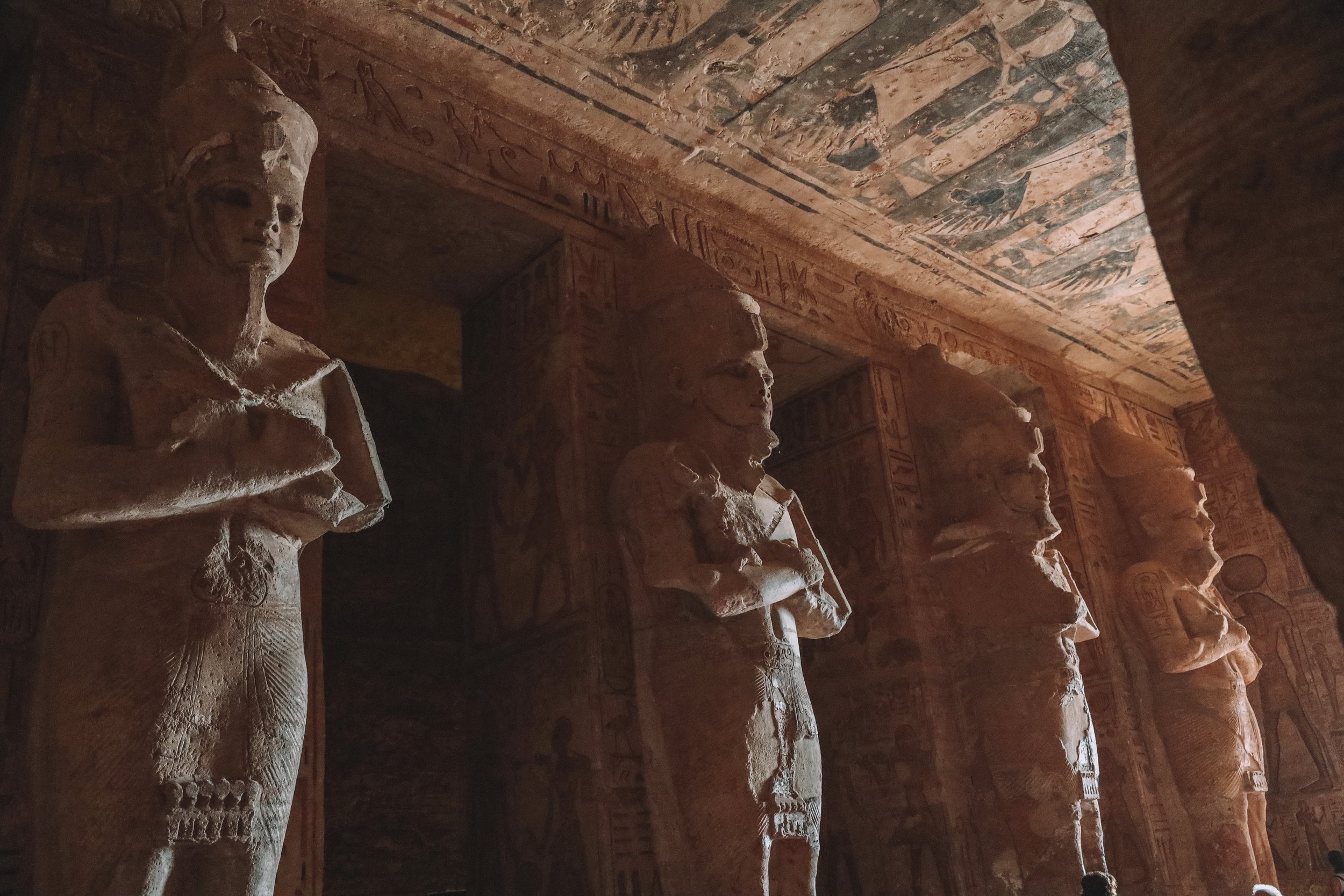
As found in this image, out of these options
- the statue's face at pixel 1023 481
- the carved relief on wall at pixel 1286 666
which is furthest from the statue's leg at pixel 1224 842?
the statue's face at pixel 1023 481

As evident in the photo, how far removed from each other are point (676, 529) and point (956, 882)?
2.61m

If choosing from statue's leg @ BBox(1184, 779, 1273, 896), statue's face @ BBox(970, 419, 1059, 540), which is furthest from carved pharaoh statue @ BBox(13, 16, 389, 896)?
statue's leg @ BBox(1184, 779, 1273, 896)

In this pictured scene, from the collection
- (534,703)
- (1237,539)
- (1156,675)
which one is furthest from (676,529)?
(1237,539)

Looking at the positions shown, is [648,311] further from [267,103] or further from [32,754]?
[32,754]

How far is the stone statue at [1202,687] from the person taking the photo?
6590 millimetres

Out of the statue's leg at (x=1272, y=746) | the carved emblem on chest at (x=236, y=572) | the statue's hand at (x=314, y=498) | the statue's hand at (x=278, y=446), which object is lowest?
the statue's leg at (x=1272, y=746)

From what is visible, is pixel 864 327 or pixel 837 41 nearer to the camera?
Result: pixel 837 41

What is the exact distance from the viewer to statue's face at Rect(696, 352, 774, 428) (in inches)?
180

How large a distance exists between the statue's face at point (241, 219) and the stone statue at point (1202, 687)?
604cm

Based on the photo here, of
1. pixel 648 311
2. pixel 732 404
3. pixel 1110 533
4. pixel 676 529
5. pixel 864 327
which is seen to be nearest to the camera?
pixel 676 529

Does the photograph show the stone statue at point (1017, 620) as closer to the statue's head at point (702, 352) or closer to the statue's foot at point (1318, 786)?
the statue's head at point (702, 352)

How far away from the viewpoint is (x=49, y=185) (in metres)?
3.57

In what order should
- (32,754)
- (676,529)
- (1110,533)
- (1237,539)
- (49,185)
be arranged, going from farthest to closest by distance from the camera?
1. (1237,539)
2. (1110,533)
3. (676,529)
4. (49,185)
5. (32,754)

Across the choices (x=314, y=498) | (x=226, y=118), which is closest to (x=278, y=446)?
(x=314, y=498)
